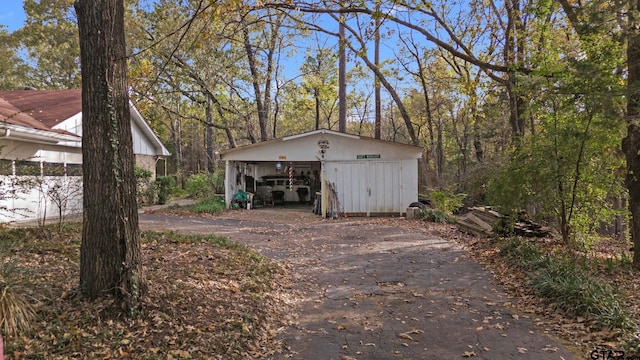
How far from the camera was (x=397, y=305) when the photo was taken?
17.9 feet

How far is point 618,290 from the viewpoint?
17.5 feet

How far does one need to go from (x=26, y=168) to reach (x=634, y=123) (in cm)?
1245

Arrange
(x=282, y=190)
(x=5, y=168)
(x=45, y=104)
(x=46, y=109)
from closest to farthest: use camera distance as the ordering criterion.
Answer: (x=5, y=168) → (x=46, y=109) → (x=45, y=104) → (x=282, y=190)

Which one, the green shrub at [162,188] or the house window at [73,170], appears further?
the green shrub at [162,188]

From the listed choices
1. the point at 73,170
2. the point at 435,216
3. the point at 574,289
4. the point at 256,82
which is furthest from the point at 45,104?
the point at 574,289

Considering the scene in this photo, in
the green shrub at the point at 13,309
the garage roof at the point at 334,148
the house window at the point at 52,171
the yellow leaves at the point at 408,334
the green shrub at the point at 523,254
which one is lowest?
the yellow leaves at the point at 408,334

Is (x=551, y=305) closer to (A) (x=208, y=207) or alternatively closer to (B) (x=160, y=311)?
(B) (x=160, y=311)

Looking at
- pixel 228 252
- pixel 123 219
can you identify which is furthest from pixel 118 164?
pixel 228 252

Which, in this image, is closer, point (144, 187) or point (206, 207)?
point (206, 207)

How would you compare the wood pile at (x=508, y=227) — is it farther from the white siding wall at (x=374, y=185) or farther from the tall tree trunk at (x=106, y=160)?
the tall tree trunk at (x=106, y=160)

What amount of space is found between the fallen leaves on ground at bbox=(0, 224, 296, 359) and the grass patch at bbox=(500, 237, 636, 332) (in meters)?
3.54

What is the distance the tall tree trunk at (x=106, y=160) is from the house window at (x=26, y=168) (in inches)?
243

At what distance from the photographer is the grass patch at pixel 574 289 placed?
4371mm

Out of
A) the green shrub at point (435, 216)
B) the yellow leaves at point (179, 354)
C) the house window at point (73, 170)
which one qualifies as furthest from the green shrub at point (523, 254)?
the house window at point (73, 170)
